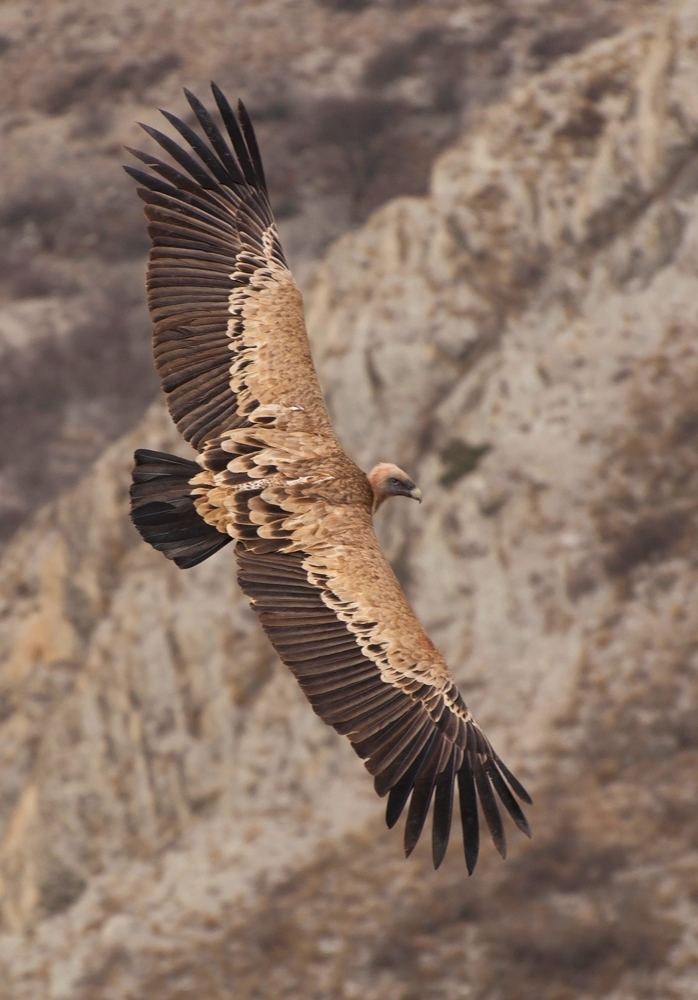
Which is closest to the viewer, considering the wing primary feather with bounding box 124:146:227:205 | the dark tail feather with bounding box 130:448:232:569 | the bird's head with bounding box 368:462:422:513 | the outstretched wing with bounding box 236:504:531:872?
the outstretched wing with bounding box 236:504:531:872

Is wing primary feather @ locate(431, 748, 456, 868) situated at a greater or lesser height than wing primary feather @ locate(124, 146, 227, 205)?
lesser

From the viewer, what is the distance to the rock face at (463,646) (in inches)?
1053

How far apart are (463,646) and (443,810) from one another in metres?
17.9

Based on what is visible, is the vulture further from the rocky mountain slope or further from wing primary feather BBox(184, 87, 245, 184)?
the rocky mountain slope

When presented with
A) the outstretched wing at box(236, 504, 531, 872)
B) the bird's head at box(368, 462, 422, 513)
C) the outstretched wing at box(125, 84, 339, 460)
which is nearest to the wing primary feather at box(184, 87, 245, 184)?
the outstretched wing at box(125, 84, 339, 460)

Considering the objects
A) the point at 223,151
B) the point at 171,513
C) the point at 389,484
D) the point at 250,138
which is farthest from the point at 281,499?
the point at 223,151

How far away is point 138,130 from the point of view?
53500 mm

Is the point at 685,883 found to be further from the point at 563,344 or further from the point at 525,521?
the point at 563,344

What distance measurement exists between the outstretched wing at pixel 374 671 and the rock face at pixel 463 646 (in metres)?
14.8

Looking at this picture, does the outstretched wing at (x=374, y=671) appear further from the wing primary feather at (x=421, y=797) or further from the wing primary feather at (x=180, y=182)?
the wing primary feather at (x=180, y=182)

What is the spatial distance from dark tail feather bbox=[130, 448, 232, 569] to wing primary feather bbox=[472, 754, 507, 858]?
2.94m

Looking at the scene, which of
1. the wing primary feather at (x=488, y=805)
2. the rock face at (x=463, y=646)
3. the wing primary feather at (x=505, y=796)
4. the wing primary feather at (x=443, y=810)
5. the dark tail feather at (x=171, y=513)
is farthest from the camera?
the rock face at (x=463, y=646)

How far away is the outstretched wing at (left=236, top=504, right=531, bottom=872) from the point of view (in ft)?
37.3

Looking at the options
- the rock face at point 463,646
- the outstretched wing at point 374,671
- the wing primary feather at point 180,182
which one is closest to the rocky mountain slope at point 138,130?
the rock face at point 463,646
